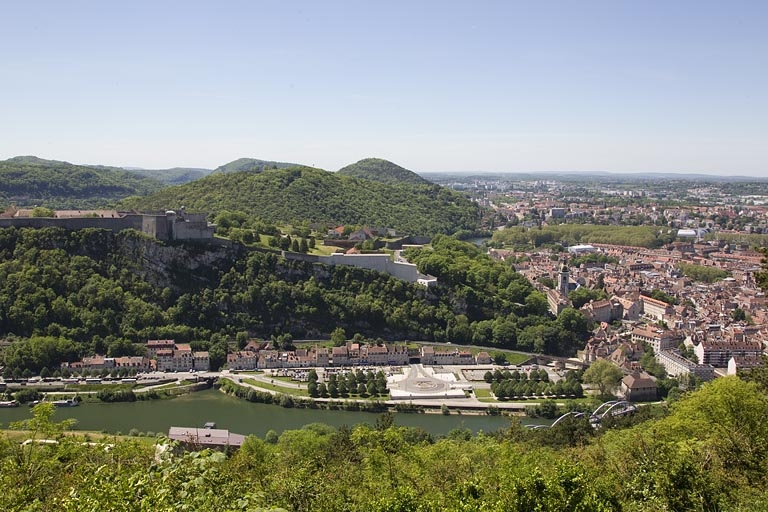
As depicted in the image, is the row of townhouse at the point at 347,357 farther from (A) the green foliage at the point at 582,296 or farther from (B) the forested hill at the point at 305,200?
(B) the forested hill at the point at 305,200

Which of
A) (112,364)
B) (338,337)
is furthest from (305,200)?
(112,364)

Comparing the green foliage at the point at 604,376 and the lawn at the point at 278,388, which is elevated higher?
the green foliage at the point at 604,376

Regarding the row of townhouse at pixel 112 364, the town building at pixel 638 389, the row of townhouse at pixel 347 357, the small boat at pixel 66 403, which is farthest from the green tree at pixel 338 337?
the town building at pixel 638 389

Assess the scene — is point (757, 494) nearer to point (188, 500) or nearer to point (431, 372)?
point (188, 500)

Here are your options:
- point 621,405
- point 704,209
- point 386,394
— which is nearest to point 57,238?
point 386,394

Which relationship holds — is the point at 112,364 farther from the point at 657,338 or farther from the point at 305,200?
the point at 305,200

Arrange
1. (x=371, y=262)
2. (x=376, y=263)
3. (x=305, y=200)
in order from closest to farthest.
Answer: (x=371, y=262) → (x=376, y=263) → (x=305, y=200)
